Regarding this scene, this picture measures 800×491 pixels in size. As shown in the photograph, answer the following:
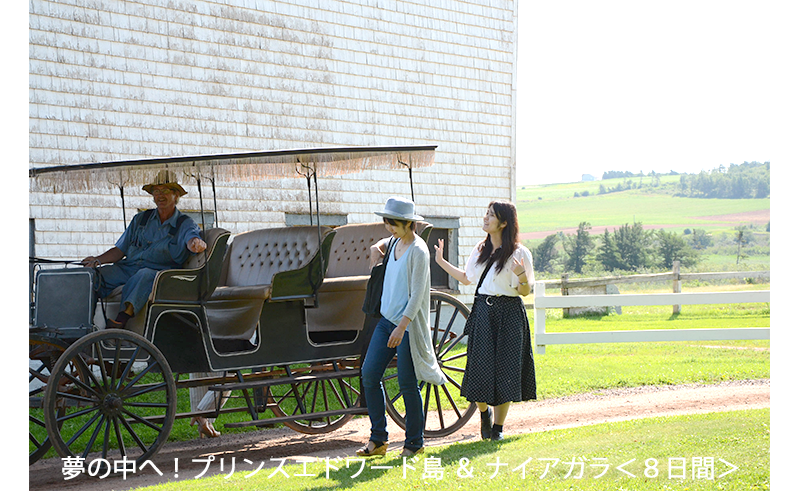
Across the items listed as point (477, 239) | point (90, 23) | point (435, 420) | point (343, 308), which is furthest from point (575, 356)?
point (90, 23)

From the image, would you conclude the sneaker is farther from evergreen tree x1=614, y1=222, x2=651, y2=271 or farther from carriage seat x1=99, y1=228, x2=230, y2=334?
evergreen tree x1=614, y1=222, x2=651, y2=271

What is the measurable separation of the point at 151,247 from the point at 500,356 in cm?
306

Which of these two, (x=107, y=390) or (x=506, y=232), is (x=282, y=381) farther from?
(x=506, y=232)

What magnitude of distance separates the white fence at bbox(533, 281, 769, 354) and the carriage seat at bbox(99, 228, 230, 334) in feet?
22.8

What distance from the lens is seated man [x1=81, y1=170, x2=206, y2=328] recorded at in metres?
6.32

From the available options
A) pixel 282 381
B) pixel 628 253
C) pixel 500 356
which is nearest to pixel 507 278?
pixel 500 356

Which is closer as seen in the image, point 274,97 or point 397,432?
point 397,432

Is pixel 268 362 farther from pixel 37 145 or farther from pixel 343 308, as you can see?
pixel 37 145

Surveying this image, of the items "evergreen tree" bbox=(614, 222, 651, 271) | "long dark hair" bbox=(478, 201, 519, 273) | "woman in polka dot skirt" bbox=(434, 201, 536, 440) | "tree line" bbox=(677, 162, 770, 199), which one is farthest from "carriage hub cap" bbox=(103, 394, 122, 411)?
"tree line" bbox=(677, 162, 770, 199)

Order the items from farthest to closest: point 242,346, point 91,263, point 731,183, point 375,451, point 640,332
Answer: point 731,183 → point 640,332 → point 242,346 → point 91,263 → point 375,451

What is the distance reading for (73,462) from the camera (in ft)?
19.5

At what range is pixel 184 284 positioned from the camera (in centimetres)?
631

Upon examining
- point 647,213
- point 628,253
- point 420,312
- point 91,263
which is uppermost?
point 647,213

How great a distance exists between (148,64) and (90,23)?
881 millimetres
